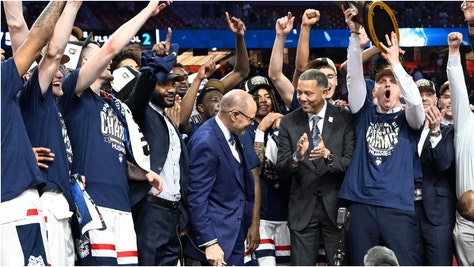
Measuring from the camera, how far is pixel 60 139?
16.0ft

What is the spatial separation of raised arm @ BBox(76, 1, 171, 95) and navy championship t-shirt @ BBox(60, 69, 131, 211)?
0.12 meters

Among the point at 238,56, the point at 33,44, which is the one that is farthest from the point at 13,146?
the point at 238,56

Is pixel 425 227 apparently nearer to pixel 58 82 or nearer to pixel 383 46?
pixel 383 46

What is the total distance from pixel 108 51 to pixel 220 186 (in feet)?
4.88

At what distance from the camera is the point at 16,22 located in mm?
4633

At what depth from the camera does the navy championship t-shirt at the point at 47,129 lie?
478cm

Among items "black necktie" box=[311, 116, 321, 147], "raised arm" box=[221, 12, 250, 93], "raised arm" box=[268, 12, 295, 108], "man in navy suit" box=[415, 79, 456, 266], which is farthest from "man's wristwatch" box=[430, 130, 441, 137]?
"raised arm" box=[221, 12, 250, 93]

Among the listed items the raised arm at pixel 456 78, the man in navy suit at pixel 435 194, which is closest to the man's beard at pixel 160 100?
the man in navy suit at pixel 435 194

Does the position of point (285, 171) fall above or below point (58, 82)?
below

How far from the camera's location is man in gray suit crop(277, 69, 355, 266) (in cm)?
629

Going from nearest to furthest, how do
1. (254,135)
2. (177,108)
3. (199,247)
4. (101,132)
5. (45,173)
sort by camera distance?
(45,173) < (101,132) < (199,247) < (177,108) < (254,135)

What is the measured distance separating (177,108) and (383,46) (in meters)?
1.58

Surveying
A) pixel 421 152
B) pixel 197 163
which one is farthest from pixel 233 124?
pixel 421 152

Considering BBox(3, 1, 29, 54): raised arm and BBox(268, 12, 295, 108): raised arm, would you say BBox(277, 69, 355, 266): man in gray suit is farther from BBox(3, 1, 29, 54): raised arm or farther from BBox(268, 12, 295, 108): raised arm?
BBox(3, 1, 29, 54): raised arm
